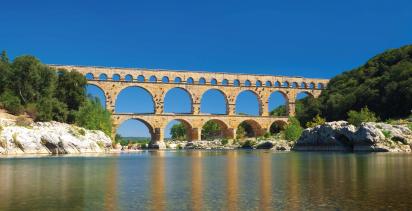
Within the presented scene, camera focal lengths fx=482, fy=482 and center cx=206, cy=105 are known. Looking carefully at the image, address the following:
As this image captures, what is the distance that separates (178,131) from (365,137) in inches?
3069

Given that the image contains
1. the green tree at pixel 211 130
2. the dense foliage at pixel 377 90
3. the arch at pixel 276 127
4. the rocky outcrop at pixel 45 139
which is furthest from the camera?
the green tree at pixel 211 130

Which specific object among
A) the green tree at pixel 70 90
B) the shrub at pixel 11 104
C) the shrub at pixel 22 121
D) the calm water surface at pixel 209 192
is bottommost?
the calm water surface at pixel 209 192

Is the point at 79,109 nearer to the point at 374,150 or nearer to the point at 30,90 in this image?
the point at 30,90

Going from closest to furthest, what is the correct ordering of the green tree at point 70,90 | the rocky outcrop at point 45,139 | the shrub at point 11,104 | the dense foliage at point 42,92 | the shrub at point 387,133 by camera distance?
1. the rocky outcrop at point 45,139
2. the shrub at point 387,133
3. the shrub at point 11,104
4. the dense foliage at point 42,92
5. the green tree at point 70,90

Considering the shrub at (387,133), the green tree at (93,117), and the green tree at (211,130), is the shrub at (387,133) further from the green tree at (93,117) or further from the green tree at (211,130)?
the green tree at (211,130)

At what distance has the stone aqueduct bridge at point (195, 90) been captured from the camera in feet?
216

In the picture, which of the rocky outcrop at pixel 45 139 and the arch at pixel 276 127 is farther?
the arch at pixel 276 127

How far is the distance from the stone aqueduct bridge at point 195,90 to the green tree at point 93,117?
10.6 m

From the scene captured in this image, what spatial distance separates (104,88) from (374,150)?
39866 millimetres

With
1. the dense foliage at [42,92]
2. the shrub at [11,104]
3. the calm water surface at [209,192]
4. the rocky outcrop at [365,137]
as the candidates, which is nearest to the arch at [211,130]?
the dense foliage at [42,92]

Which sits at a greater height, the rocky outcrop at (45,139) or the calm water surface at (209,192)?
the rocky outcrop at (45,139)

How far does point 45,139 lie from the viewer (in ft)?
117

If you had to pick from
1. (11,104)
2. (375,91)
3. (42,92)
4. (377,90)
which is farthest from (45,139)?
(377,90)

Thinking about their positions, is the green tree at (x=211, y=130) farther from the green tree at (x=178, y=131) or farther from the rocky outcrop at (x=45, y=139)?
the rocky outcrop at (x=45, y=139)
